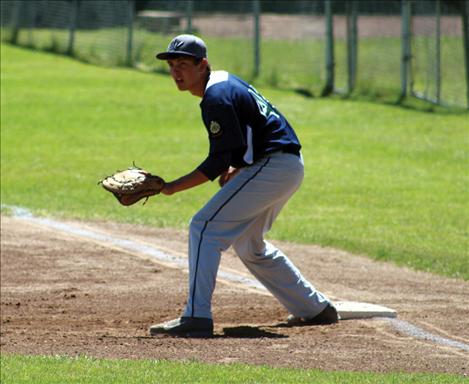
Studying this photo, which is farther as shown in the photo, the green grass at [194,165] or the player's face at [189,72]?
the player's face at [189,72]

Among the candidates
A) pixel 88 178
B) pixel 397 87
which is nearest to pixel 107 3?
pixel 397 87

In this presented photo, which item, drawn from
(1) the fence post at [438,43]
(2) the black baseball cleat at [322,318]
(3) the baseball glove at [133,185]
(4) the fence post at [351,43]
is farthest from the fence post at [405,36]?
(3) the baseball glove at [133,185]

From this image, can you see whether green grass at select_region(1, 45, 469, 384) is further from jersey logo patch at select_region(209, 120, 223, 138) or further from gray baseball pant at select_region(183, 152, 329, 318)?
jersey logo patch at select_region(209, 120, 223, 138)

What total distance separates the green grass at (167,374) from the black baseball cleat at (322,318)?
5.64 ft

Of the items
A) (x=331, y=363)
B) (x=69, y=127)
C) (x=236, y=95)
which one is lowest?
(x=69, y=127)

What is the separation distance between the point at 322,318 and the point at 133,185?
1.66 m

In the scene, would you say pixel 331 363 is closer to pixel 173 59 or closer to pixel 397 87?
pixel 173 59

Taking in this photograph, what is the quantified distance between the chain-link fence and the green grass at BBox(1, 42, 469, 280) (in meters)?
1.20

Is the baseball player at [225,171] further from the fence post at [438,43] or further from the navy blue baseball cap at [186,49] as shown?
the fence post at [438,43]

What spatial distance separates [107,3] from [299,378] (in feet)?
75.7

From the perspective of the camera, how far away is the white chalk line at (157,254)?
7.51 metres

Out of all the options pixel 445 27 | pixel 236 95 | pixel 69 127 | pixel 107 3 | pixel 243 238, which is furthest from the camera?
pixel 107 3

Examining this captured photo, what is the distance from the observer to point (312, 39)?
2620 cm

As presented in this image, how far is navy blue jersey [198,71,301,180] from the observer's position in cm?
710
